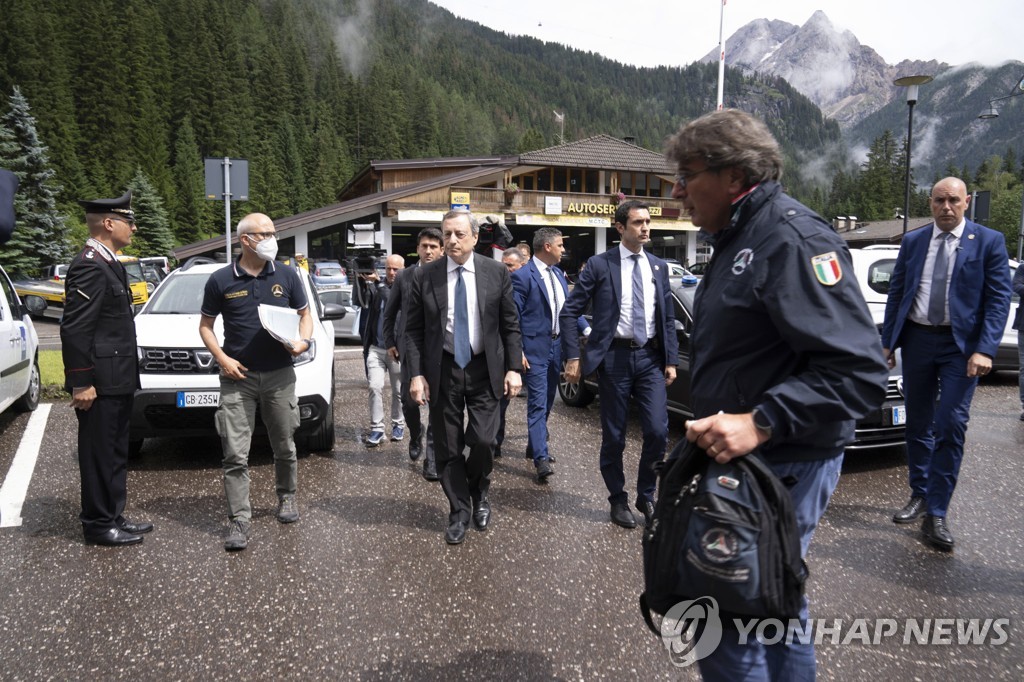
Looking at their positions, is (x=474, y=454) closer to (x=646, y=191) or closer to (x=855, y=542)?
(x=855, y=542)

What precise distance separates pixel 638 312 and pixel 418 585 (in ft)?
6.99

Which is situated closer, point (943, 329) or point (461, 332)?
point (943, 329)

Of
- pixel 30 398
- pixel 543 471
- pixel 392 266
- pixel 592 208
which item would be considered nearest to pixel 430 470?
pixel 543 471

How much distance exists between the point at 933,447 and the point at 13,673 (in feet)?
16.3

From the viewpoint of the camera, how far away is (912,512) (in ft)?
14.7

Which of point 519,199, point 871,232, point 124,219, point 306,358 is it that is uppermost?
point 519,199

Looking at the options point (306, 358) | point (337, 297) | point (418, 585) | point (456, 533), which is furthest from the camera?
point (337, 297)

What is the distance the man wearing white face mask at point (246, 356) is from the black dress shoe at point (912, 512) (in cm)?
393

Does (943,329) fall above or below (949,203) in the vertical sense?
below

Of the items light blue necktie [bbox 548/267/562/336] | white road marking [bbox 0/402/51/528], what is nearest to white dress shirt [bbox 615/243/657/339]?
light blue necktie [bbox 548/267/562/336]

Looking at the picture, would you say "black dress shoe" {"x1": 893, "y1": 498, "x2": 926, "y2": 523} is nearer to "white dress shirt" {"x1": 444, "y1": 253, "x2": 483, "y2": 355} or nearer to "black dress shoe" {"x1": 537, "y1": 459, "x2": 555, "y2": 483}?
"black dress shoe" {"x1": 537, "y1": 459, "x2": 555, "y2": 483}

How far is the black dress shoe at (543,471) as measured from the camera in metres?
5.54

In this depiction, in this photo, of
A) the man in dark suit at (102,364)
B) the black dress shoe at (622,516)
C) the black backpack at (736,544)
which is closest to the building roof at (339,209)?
the man in dark suit at (102,364)

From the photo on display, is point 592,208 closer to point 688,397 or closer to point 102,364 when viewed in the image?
point 688,397
